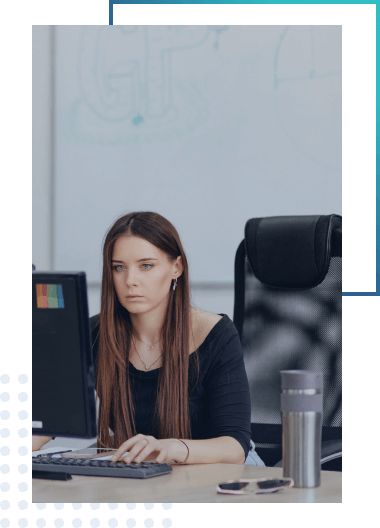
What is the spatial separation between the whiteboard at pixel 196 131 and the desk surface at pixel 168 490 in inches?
50.9

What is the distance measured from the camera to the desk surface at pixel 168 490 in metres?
0.78

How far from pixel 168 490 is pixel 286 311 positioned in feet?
2.57

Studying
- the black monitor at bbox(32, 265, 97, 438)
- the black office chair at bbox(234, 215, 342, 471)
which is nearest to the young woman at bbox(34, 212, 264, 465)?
the black office chair at bbox(234, 215, 342, 471)

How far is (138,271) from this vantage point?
1.37m

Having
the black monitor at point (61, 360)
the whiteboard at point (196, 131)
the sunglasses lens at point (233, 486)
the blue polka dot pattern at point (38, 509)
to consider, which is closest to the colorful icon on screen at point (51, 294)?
the black monitor at point (61, 360)

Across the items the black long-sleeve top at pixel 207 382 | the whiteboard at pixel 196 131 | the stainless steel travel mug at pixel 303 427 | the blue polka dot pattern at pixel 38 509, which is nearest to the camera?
the blue polka dot pattern at pixel 38 509

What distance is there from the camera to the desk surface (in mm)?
777

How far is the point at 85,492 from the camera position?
2.67ft
